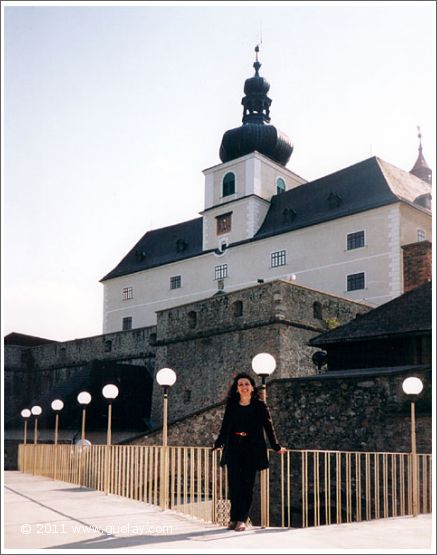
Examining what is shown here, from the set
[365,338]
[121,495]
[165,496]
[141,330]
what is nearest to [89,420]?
[141,330]

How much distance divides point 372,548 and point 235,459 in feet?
5.43

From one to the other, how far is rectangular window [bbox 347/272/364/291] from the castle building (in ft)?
0.15

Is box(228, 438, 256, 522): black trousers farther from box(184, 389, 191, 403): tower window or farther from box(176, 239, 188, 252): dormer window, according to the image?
box(176, 239, 188, 252): dormer window

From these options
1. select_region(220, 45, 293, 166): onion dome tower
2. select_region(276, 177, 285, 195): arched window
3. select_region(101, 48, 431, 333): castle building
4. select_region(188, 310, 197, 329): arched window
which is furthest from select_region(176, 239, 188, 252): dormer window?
select_region(188, 310, 197, 329): arched window

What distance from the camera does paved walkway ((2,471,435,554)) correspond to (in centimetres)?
680

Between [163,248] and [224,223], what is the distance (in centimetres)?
638

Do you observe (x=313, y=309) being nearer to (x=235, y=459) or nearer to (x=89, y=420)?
(x=89, y=420)

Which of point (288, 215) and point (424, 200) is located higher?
point (424, 200)

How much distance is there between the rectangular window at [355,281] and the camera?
103 feet

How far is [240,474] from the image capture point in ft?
24.9

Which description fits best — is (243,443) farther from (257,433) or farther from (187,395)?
(187,395)

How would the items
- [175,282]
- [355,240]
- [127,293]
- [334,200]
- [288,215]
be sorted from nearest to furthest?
1. [355,240]
2. [334,200]
3. [288,215]
4. [175,282]
5. [127,293]

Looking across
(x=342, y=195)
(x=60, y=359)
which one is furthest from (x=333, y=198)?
(x=60, y=359)

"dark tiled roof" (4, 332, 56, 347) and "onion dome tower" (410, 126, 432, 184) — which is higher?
"onion dome tower" (410, 126, 432, 184)
